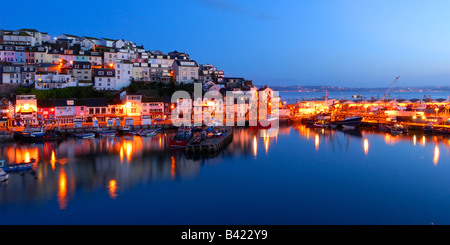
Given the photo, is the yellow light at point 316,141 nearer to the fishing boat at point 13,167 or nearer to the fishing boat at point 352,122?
the fishing boat at point 352,122

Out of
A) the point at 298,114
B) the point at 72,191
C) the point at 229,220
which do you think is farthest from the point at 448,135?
the point at 72,191

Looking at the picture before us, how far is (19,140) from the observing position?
1327 centimetres

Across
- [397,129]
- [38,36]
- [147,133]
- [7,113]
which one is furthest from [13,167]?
[38,36]

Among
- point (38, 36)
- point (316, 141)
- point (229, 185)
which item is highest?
point (38, 36)

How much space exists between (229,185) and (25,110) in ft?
39.3

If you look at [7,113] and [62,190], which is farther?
[7,113]

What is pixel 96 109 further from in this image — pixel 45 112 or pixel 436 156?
pixel 436 156

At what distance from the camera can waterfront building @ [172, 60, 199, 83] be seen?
2319cm

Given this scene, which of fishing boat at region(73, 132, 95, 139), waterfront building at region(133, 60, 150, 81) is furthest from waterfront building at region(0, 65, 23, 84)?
fishing boat at region(73, 132, 95, 139)

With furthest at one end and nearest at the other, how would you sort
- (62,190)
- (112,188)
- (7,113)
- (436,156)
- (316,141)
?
(7,113), (316,141), (436,156), (112,188), (62,190)

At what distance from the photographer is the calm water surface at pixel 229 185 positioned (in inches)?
238

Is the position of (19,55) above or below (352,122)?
above

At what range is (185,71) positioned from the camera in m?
23.4

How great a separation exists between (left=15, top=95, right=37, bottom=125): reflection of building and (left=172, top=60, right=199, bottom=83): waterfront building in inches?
370
